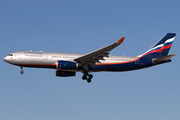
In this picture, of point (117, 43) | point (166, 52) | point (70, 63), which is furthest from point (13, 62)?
point (166, 52)

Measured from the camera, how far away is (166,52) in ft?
143

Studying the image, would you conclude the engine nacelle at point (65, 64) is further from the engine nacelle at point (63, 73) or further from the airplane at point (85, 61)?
the engine nacelle at point (63, 73)

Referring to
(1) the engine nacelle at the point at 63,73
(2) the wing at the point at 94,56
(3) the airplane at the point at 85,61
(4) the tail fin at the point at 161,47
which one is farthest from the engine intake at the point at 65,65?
(4) the tail fin at the point at 161,47

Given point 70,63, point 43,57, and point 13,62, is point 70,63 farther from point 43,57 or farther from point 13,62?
point 13,62

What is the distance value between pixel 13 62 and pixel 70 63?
25.2 ft

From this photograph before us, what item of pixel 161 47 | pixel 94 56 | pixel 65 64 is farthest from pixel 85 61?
pixel 161 47

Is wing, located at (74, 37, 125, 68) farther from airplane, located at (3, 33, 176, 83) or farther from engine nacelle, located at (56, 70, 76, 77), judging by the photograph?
engine nacelle, located at (56, 70, 76, 77)

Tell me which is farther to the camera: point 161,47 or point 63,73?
point 161,47

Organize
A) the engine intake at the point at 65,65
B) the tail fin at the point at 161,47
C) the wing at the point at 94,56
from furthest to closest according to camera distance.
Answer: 1. the tail fin at the point at 161,47
2. the engine intake at the point at 65,65
3. the wing at the point at 94,56

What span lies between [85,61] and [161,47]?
1300cm

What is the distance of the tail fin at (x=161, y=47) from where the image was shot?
43.0 metres

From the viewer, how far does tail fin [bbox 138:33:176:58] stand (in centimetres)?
4303

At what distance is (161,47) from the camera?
4388 centimetres

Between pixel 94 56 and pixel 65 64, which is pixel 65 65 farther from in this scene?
pixel 94 56
